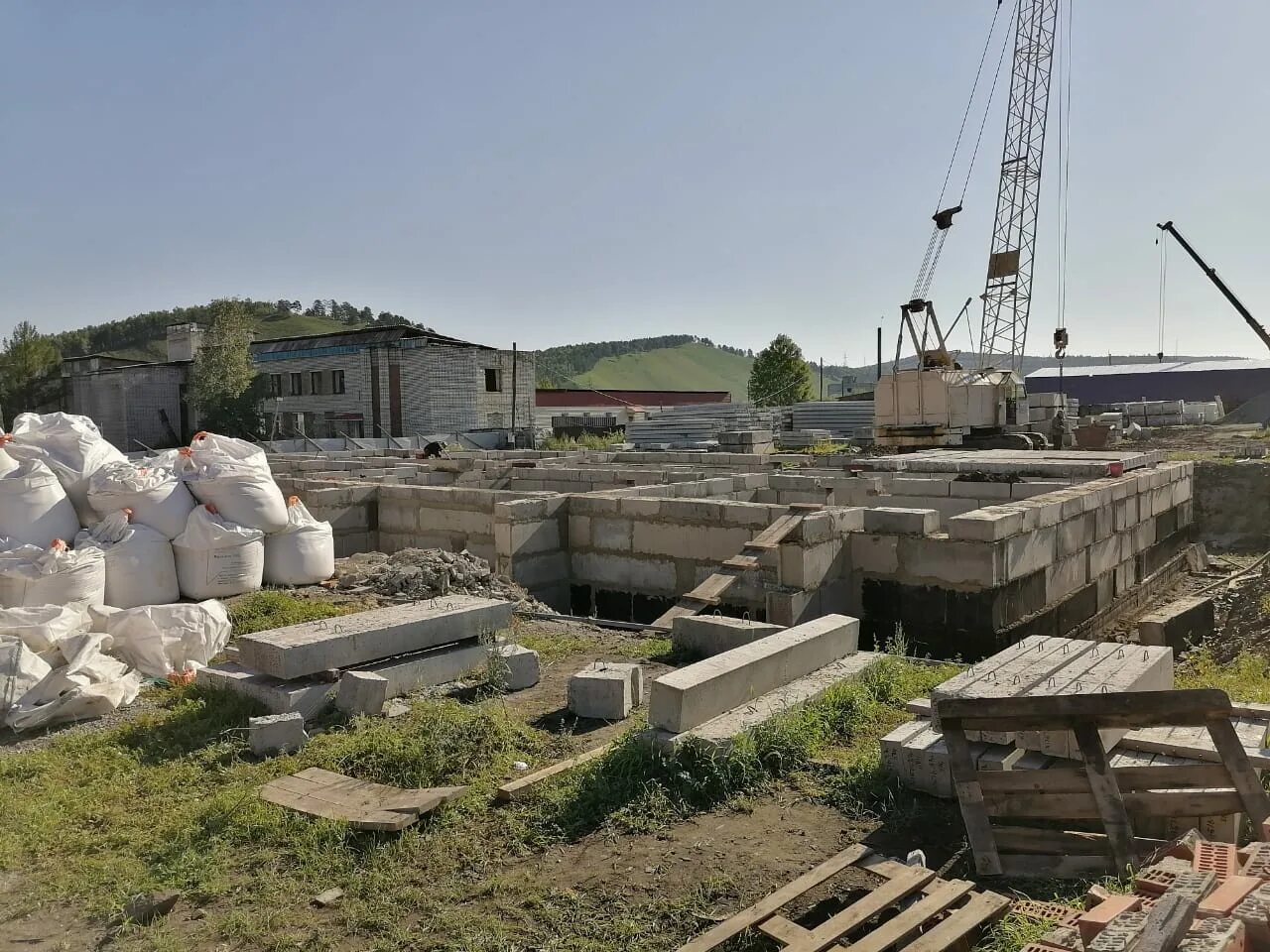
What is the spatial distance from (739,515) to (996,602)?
7.83 feet

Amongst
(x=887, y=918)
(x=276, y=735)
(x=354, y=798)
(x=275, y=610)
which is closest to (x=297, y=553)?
(x=275, y=610)

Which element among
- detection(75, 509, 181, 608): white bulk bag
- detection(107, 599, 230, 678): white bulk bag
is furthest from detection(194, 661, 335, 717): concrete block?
detection(75, 509, 181, 608): white bulk bag

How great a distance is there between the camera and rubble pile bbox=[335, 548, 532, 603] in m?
8.86

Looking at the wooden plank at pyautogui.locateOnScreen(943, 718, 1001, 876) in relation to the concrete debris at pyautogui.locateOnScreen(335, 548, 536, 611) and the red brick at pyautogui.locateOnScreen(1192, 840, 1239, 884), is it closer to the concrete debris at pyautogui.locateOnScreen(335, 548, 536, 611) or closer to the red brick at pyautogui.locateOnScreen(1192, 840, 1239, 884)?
the red brick at pyautogui.locateOnScreen(1192, 840, 1239, 884)

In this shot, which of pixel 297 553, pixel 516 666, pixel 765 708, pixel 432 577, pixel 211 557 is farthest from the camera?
pixel 297 553

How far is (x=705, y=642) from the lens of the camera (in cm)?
684

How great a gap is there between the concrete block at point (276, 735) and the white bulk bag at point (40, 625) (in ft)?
7.08

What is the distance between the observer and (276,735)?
5.14 m

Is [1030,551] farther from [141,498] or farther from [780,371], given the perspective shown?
[780,371]

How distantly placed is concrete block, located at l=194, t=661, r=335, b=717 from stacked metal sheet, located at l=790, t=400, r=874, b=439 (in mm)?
29629

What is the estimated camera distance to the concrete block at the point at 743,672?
15.6 feet

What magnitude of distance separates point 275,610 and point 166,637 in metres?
1.40

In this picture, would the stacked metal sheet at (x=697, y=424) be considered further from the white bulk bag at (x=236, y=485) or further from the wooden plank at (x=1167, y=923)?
the wooden plank at (x=1167, y=923)

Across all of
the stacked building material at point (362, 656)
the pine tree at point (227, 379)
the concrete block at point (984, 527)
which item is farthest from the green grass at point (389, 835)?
the pine tree at point (227, 379)
